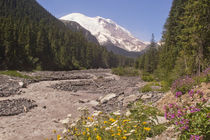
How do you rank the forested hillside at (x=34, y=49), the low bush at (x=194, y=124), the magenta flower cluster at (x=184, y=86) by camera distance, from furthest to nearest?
the forested hillside at (x=34, y=49) → the magenta flower cluster at (x=184, y=86) → the low bush at (x=194, y=124)

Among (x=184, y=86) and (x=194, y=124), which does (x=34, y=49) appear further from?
(x=194, y=124)

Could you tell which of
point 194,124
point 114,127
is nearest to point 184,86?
point 194,124

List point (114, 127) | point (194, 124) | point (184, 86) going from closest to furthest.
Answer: point (194, 124), point (114, 127), point (184, 86)

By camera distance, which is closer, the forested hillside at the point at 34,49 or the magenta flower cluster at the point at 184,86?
the magenta flower cluster at the point at 184,86

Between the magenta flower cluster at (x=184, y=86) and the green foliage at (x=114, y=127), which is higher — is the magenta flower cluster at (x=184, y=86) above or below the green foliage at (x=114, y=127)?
above

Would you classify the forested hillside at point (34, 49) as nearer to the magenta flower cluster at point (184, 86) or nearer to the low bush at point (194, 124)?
the magenta flower cluster at point (184, 86)

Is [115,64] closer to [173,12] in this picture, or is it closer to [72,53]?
[72,53]

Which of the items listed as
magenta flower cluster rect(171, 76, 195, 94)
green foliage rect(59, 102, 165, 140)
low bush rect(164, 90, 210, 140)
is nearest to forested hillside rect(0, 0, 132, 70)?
magenta flower cluster rect(171, 76, 195, 94)

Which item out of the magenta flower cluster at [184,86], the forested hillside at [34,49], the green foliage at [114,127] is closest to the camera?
the green foliage at [114,127]

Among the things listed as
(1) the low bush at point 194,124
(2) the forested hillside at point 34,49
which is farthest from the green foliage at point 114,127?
(2) the forested hillside at point 34,49

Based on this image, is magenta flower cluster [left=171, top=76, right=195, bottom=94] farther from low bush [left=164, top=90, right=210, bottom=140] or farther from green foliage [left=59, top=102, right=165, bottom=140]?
low bush [left=164, top=90, right=210, bottom=140]

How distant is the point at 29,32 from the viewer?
49531 millimetres

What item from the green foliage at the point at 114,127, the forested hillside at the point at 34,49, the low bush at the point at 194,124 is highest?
the forested hillside at the point at 34,49

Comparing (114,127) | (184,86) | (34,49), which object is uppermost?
(34,49)
